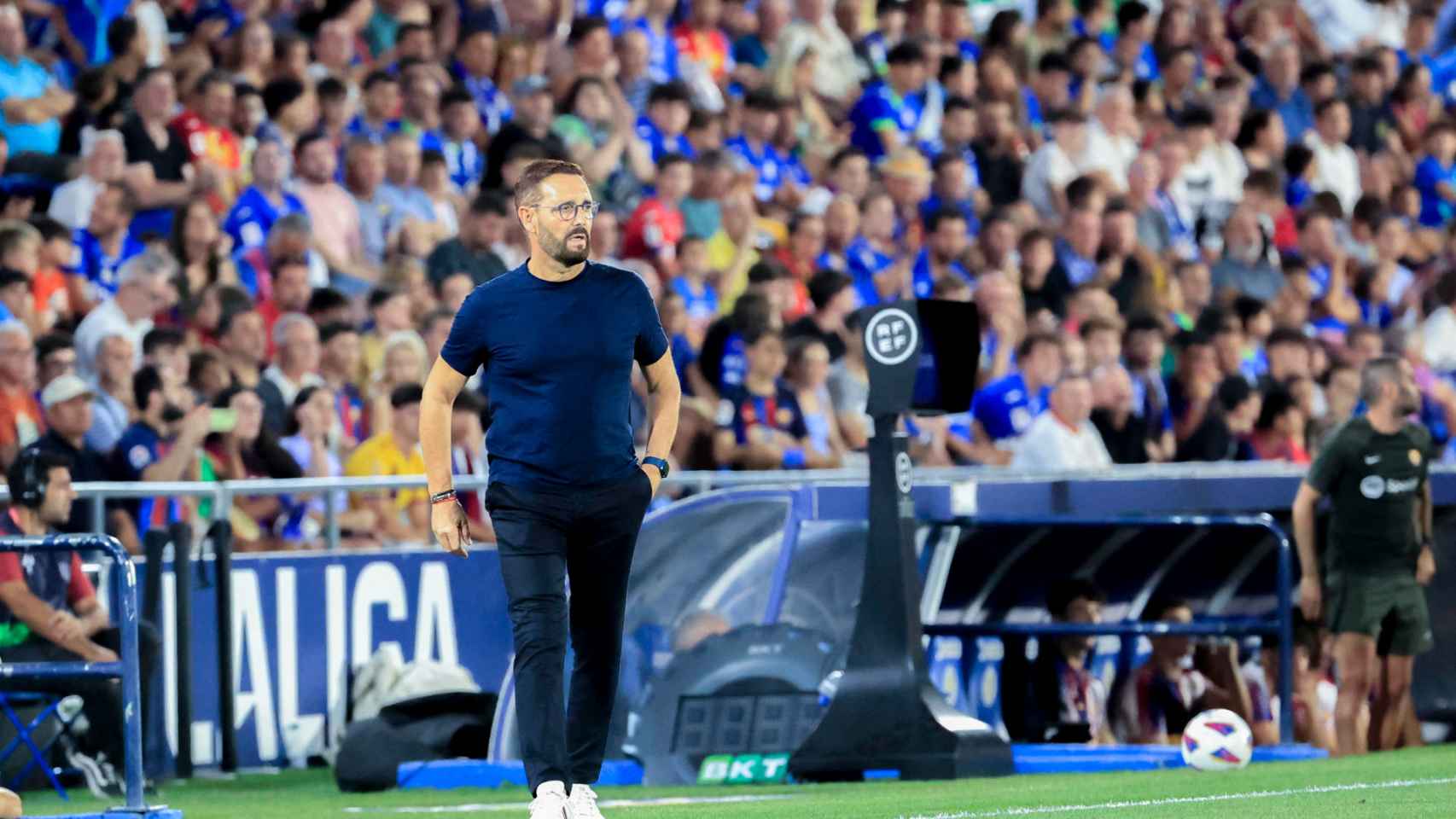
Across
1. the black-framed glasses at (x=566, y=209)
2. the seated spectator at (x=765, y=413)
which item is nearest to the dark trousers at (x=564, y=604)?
the black-framed glasses at (x=566, y=209)

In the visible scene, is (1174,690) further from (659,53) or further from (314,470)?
(659,53)

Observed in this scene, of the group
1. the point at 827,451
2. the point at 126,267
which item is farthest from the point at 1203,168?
the point at 126,267

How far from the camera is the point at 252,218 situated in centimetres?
1580

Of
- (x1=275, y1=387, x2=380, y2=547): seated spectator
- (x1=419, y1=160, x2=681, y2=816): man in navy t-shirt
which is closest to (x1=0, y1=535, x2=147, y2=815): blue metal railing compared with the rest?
(x1=419, y1=160, x2=681, y2=816): man in navy t-shirt

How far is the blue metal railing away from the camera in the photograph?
9039 mm

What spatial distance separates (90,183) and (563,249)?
26.0 ft

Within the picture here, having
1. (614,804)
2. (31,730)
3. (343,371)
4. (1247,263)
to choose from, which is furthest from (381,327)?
(1247,263)

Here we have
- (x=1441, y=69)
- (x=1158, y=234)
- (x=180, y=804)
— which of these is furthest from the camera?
(x=1441, y=69)

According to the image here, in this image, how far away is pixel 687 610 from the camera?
12.2 m

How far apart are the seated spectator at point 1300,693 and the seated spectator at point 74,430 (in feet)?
19.0

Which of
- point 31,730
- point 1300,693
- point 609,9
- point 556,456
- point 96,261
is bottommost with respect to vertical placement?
point 1300,693

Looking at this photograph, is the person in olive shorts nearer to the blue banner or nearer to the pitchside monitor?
the pitchside monitor

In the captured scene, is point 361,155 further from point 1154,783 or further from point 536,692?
point 536,692

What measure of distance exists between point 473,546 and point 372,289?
228cm
